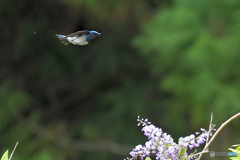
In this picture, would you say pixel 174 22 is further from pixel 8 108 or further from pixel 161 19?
pixel 8 108

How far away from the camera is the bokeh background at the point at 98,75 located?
312 cm

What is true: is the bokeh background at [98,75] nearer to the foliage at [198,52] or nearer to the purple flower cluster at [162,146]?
the foliage at [198,52]

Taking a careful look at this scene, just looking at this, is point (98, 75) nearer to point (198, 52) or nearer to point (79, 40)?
point (198, 52)

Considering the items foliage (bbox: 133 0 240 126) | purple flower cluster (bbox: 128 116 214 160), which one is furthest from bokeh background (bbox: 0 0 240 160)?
purple flower cluster (bbox: 128 116 214 160)

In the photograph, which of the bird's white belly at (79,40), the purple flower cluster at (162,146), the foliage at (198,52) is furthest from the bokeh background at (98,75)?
the purple flower cluster at (162,146)

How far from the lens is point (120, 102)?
3773 millimetres

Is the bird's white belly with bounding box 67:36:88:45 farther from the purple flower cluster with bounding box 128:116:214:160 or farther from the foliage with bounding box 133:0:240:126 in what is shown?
the foliage with bounding box 133:0:240:126

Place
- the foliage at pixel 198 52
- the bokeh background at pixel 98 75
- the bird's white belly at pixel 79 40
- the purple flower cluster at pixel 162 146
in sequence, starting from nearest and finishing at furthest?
the purple flower cluster at pixel 162 146 → the bird's white belly at pixel 79 40 → the foliage at pixel 198 52 → the bokeh background at pixel 98 75

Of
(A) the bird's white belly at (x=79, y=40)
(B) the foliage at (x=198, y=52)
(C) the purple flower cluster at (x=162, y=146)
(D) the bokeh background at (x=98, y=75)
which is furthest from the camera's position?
(D) the bokeh background at (x=98, y=75)

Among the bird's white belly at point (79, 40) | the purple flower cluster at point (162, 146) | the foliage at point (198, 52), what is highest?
the foliage at point (198, 52)

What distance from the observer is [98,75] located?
12.9 ft

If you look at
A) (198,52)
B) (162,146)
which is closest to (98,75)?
(198,52)

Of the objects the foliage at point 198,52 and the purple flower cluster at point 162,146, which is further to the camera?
the foliage at point 198,52

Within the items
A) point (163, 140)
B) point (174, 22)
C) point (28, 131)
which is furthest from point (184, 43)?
point (163, 140)
